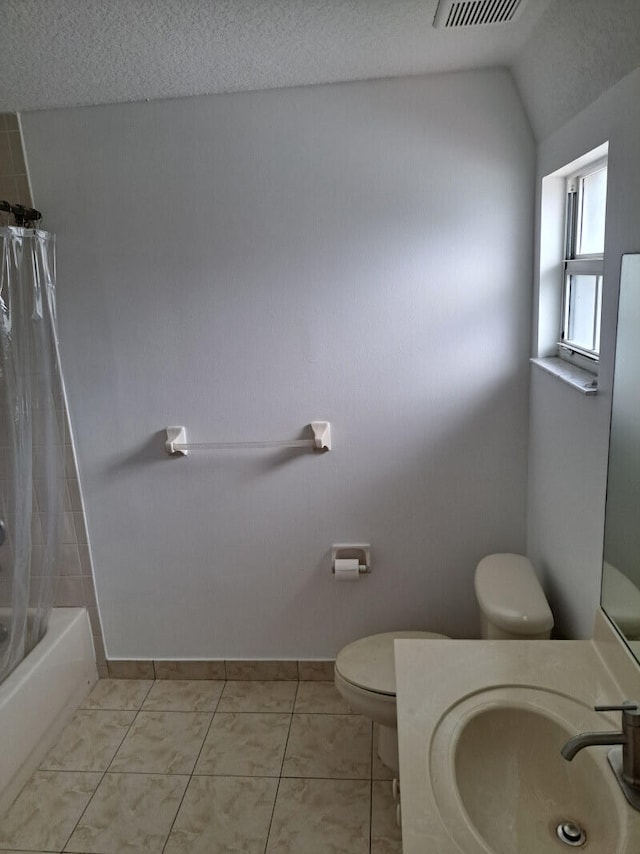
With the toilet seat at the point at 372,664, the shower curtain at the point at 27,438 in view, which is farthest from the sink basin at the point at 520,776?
the shower curtain at the point at 27,438

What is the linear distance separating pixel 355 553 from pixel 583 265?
1.40 meters

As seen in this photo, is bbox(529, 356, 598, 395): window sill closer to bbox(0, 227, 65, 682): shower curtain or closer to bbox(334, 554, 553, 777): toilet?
bbox(334, 554, 553, 777): toilet

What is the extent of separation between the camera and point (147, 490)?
2691 millimetres

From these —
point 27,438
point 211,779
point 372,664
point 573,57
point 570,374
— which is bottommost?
point 211,779

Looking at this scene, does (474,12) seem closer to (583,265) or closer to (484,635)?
(583,265)

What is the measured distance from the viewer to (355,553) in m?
2.65

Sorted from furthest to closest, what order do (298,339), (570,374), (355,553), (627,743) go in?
(355,553), (298,339), (570,374), (627,743)

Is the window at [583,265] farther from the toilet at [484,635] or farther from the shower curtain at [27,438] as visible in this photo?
the shower curtain at [27,438]

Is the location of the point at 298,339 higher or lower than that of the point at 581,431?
higher

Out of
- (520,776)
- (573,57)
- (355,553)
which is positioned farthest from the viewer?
(355,553)

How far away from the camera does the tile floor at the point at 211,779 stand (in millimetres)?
2066

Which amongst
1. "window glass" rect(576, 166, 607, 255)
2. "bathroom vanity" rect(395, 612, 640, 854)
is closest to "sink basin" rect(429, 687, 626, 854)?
"bathroom vanity" rect(395, 612, 640, 854)

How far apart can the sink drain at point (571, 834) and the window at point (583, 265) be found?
1217 mm

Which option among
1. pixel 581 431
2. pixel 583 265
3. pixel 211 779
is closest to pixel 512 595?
pixel 581 431
